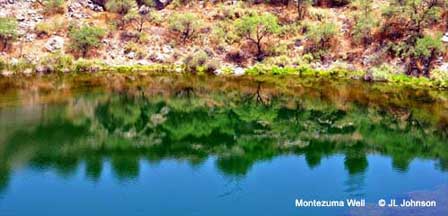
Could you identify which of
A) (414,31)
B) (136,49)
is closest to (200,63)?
(136,49)

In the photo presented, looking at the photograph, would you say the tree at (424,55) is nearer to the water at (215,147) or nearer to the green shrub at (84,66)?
the water at (215,147)

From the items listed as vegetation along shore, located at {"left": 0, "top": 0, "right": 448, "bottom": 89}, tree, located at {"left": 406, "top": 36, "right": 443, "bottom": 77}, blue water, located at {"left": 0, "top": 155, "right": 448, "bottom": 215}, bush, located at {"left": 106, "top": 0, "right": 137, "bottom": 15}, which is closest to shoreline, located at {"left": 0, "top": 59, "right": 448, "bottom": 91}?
vegetation along shore, located at {"left": 0, "top": 0, "right": 448, "bottom": 89}

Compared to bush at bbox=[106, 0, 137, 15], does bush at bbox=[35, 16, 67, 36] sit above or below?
below

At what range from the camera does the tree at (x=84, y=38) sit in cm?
7594

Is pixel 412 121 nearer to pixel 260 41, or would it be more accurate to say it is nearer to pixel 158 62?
pixel 260 41

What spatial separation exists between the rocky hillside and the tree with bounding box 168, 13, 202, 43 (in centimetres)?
14

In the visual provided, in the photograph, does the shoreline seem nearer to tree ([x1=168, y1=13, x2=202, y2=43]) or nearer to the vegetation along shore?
the vegetation along shore

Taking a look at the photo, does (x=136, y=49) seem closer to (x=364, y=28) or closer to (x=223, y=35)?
(x=223, y=35)

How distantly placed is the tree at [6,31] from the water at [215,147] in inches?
625

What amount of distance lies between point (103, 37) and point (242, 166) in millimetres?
41674

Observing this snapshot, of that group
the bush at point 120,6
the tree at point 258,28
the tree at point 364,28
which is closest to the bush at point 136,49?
the bush at point 120,6

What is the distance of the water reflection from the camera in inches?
1746

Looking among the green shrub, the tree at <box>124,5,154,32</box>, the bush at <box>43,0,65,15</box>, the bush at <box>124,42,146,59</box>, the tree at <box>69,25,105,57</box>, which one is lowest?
the green shrub

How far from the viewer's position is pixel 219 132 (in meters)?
52.7
